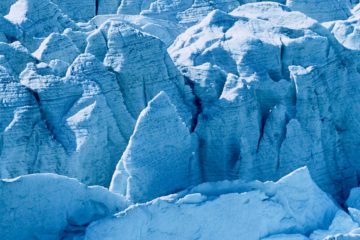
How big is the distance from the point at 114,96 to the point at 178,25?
10.9ft

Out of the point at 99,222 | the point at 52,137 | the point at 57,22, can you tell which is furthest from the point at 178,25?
the point at 99,222

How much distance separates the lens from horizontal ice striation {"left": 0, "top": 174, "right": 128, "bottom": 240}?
6918 millimetres

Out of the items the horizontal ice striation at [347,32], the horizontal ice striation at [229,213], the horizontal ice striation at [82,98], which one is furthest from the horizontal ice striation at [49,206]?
the horizontal ice striation at [347,32]

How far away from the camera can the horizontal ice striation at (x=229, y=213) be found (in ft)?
23.1

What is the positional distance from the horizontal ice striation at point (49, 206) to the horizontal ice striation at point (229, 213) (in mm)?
218

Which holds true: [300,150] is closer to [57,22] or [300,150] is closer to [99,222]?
[99,222]

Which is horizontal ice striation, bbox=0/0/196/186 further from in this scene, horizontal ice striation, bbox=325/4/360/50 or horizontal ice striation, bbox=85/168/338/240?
horizontal ice striation, bbox=325/4/360/50

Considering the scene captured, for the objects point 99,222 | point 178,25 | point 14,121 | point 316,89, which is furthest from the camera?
point 178,25

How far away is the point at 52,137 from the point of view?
772 cm

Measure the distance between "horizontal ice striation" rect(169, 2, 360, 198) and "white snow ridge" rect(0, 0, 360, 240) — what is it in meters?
0.01

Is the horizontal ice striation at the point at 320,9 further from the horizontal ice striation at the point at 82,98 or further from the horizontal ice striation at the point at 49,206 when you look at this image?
the horizontal ice striation at the point at 49,206

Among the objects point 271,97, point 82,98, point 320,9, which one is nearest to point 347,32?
point 320,9

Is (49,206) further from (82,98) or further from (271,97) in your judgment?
(271,97)

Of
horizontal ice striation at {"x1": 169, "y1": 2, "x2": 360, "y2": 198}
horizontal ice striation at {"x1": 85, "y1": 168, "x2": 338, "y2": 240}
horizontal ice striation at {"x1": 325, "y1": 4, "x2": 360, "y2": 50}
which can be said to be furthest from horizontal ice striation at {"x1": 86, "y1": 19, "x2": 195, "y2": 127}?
horizontal ice striation at {"x1": 325, "y1": 4, "x2": 360, "y2": 50}
